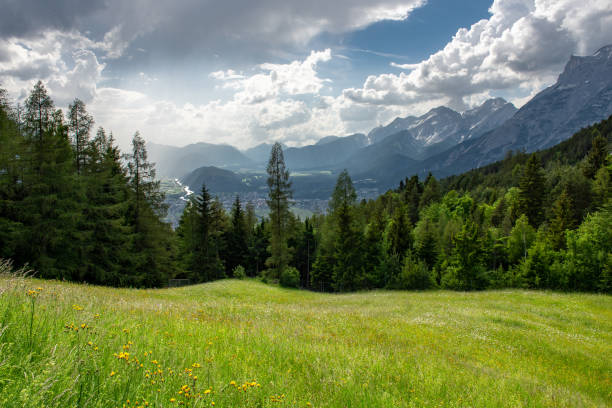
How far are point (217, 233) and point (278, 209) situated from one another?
12365 millimetres

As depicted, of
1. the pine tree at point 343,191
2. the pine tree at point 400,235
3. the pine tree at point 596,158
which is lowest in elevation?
the pine tree at point 400,235

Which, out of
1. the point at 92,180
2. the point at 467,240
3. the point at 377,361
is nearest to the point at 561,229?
the point at 467,240

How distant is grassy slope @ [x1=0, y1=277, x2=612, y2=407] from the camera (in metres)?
3.24

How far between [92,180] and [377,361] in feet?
109

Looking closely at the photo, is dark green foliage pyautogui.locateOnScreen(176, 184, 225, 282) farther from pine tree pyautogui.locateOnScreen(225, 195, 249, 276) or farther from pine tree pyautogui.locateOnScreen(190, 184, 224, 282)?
pine tree pyautogui.locateOnScreen(225, 195, 249, 276)

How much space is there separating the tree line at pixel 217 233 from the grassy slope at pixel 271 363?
63.1 feet

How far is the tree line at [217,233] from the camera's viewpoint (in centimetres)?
2525

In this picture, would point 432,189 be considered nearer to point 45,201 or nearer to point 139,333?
point 45,201

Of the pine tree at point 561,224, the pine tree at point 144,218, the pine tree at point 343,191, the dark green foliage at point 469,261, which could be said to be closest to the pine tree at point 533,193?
the pine tree at point 561,224

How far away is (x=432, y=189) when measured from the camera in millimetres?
83438

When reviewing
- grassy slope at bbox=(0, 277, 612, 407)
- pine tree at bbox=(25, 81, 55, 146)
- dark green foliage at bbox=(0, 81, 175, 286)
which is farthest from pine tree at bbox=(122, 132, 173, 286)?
grassy slope at bbox=(0, 277, 612, 407)

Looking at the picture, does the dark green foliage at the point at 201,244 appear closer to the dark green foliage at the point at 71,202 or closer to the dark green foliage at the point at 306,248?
the dark green foliage at the point at 71,202

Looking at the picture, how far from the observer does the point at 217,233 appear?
50812mm

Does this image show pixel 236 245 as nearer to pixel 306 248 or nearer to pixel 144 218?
pixel 306 248
